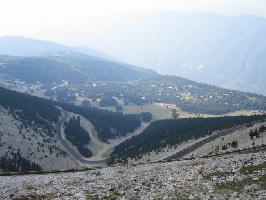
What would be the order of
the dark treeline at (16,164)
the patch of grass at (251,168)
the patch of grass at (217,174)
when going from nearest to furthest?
1. the patch of grass at (217,174)
2. the patch of grass at (251,168)
3. the dark treeline at (16,164)

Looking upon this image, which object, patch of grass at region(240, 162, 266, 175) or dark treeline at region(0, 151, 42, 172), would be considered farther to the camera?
dark treeline at region(0, 151, 42, 172)

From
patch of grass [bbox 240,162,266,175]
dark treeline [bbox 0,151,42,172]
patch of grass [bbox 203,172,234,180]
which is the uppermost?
patch of grass [bbox 240,162,266,175]

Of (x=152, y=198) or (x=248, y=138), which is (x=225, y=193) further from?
(x=248, y=138)

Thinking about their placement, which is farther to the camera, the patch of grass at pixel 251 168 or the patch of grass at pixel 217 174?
the patch of grass at pixel 251 168

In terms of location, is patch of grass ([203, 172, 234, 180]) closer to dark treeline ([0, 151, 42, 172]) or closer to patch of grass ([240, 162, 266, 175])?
patch of grass ([240, 162, 266, 175])

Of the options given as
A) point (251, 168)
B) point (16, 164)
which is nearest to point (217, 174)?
point (251, 168)

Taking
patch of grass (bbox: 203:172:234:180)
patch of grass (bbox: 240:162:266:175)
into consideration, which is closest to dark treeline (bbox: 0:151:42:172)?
patch of grass (bbox: 203:172:234:180)

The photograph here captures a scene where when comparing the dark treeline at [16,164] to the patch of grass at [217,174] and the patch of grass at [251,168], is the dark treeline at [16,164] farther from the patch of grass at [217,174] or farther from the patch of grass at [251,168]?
the patch of grass at [251,168]

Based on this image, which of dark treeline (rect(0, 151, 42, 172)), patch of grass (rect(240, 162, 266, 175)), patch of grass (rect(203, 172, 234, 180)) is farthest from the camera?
dark treeline (rect(0, 151, 42, 172))

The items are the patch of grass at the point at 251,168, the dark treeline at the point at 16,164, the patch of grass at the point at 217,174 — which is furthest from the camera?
the dark treeline at the point at 16,164

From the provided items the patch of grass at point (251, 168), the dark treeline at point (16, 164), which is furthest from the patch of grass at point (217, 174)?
the dark treeline at point (16, 164)
